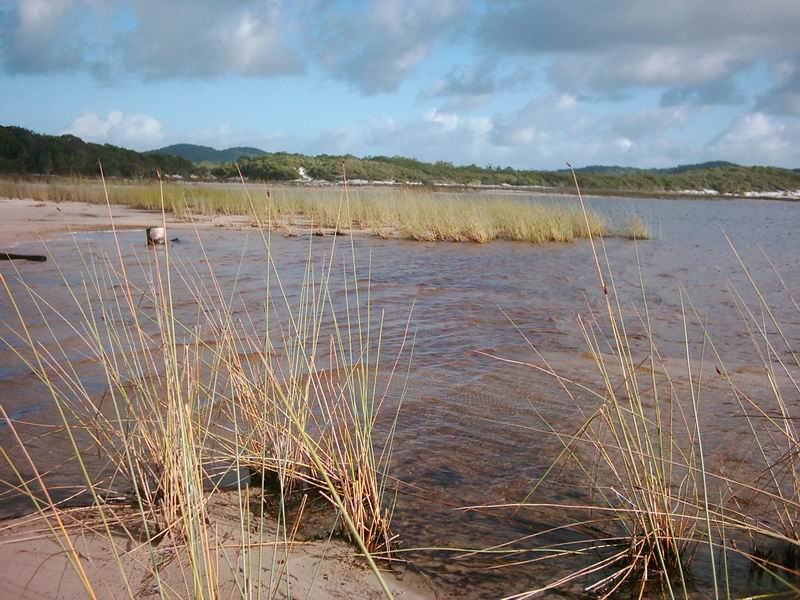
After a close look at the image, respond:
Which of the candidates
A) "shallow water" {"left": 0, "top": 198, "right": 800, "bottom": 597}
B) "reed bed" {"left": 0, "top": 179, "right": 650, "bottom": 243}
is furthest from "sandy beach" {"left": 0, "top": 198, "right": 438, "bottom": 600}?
"reed bed" {"left": 0, "top": 179, "right": 650, "bottom": 243}

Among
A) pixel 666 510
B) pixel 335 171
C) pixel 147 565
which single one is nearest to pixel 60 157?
pixel 335 171

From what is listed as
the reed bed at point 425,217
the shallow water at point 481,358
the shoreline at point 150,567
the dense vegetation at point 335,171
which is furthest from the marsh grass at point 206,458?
the dense vegetation at point 335,171

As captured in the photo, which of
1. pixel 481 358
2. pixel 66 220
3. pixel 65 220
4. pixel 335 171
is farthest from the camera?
pixel 335 171

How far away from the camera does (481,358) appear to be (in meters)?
4.48

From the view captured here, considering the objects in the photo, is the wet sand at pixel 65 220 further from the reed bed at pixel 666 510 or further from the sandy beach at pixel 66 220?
the reed bed at pixel 666 510

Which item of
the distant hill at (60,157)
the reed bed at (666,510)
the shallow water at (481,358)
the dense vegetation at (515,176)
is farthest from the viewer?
the dense vegetation at (515,176)

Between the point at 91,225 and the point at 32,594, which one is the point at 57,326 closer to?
the point at 32,594

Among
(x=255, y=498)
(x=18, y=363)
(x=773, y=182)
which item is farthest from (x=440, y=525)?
(x=773, y=182)

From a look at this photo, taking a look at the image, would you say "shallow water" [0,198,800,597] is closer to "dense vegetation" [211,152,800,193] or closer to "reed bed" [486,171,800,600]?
"reed bed" [486,171,800,600]

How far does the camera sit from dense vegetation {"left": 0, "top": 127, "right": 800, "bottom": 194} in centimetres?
2997

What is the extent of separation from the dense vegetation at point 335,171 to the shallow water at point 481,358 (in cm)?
1985

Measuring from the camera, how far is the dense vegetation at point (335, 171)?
2997 cm

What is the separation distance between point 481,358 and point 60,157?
31301mm

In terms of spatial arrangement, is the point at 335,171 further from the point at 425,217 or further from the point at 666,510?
the point at 666,510
